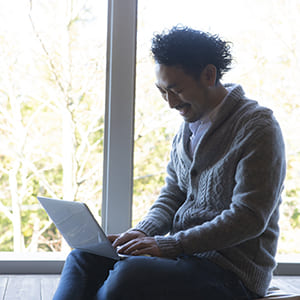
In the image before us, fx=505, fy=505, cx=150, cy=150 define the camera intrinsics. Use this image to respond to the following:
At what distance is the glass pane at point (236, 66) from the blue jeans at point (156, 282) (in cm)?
119

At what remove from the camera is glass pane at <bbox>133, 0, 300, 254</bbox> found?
2.53 meters

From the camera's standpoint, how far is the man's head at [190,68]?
5.06 ft

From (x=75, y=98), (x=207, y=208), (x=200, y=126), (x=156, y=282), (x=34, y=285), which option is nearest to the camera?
(x=156, y=282)

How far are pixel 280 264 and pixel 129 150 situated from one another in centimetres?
98

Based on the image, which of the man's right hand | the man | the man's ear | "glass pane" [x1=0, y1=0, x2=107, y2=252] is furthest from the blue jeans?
"glass pane" [x1=0, y1=0, x2=107, y2=252]

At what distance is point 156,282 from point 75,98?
1468mm

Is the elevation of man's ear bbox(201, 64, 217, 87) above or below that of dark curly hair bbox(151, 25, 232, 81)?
below

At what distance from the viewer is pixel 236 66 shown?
2580mm

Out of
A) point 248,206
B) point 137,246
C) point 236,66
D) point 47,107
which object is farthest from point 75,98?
point 248,206

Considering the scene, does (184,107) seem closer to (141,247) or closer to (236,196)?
(236,196)

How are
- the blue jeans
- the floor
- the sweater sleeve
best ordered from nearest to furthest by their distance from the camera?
the blue jeans
the sweater sleeve
the floor

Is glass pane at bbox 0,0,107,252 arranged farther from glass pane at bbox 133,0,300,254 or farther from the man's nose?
the man's nose

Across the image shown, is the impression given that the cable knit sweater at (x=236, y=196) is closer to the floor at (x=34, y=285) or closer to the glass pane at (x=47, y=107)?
the floor at (x=34, y=285)

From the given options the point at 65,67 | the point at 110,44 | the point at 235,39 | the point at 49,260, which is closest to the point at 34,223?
the point at 49,260
